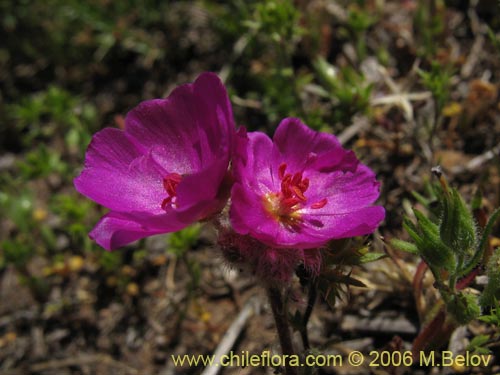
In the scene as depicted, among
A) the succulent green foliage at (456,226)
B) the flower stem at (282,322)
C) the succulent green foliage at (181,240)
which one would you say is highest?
the succulent green foliage at (456,226)

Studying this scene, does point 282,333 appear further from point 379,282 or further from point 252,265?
point 379,282

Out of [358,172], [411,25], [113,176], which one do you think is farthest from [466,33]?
[113,176]

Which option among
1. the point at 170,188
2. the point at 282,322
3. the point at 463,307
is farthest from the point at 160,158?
the point at 463,307

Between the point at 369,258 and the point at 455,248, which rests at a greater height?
the point at 455,248

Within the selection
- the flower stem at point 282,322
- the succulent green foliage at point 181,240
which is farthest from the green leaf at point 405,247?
the succulent green foliage at point 181,240

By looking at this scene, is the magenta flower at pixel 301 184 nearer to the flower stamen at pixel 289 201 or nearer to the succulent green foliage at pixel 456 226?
the flower stamen at pixel 289 201

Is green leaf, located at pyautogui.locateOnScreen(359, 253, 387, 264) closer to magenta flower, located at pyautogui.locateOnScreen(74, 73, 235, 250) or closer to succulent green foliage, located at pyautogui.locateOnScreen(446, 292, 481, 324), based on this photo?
succulent green foliage, located at pyautogui.locateOnScreen(446, 292, 481, 324)

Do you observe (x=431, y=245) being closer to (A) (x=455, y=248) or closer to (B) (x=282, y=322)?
(A) (x=455, y=248)

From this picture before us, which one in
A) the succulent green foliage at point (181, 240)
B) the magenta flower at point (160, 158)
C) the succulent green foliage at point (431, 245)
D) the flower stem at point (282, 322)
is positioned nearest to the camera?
the magenta flower at point (160, 158)
